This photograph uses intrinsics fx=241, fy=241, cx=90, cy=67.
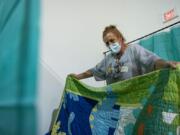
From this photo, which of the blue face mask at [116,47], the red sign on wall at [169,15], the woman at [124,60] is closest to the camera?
the woman at [124,60]

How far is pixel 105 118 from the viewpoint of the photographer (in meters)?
1.46

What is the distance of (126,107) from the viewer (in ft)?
4.39

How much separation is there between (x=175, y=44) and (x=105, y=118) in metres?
1.08

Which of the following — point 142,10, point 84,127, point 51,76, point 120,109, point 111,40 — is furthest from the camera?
point 142,10

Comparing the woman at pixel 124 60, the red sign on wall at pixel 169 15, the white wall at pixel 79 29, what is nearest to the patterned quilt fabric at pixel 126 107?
the woman at pixel 124 60

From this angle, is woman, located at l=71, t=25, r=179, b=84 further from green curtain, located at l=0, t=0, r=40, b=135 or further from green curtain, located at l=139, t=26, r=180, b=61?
green curtain, located at l=0, t=0, r=40, b=135

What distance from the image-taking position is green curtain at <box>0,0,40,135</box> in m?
0.39

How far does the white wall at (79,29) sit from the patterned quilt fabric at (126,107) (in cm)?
63

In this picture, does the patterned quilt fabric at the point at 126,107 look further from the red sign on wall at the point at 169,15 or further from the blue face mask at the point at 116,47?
the red sign on wall at the point at 169,15

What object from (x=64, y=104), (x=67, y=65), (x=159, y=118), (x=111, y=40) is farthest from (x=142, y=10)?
(x=159, y=118)

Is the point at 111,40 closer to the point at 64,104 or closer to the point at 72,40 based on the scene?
the point at 64,104

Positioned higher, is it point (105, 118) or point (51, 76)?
point (51, 76)

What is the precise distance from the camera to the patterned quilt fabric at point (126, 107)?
3.65 ft

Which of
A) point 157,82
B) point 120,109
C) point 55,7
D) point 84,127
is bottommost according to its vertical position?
point 84,127
